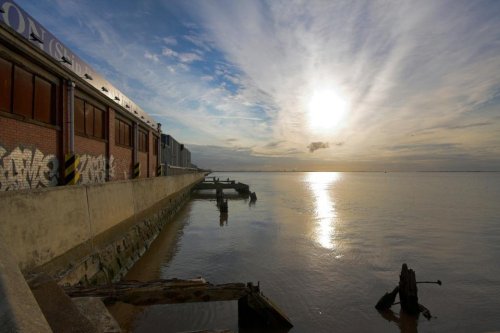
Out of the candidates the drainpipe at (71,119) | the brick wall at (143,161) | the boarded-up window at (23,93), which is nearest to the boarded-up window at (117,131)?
the brick wall at (143,161)

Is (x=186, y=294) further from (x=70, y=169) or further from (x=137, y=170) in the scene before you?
(x=137, y=170)

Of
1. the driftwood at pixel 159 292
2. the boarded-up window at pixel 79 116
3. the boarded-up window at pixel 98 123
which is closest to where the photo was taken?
the driftwood at pixel 159 292

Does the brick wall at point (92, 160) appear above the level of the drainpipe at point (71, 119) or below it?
below

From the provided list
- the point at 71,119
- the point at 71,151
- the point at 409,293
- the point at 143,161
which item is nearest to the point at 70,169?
the point at 71,151

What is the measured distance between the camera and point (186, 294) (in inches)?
228

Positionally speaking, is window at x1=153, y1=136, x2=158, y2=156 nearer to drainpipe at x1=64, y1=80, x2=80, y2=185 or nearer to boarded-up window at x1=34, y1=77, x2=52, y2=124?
drainpipe at x1=64, y1=80, x2=80, y2=185

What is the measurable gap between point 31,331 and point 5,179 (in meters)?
7.56

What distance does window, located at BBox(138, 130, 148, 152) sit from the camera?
22.4 metres

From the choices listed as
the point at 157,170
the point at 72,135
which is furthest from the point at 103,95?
the point at 157,170

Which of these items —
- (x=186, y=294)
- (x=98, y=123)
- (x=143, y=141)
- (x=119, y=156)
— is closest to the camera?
(x=186, y=294)

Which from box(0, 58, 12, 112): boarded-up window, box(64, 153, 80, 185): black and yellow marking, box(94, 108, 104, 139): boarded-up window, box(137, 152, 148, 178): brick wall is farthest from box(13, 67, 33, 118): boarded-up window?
box(137, 152, 148, 178): brick wall

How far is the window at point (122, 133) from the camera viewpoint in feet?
57.4

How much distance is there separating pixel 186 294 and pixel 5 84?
753 centimetres

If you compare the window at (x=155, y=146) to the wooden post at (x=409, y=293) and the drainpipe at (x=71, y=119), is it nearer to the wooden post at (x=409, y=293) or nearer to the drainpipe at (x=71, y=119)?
the drainpipe at (x=71, y=119)
